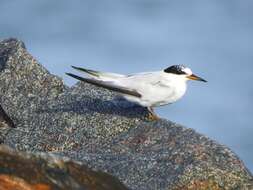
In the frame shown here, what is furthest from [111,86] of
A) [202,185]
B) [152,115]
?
[202,185]

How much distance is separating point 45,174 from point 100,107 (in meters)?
6.30

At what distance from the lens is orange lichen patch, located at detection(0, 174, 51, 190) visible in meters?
6.61

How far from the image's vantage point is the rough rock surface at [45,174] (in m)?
6.69

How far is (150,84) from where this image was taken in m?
13.5

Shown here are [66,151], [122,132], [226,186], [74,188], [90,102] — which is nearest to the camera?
[74,188]

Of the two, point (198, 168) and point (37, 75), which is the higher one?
point (37, 75)

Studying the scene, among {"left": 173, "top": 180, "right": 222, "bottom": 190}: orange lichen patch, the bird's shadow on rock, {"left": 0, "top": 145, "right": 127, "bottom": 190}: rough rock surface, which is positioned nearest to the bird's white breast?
the bird's shadow on rock

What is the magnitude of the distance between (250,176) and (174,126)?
1.93 m

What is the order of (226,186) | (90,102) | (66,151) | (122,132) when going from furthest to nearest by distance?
1. (90,102)
2. (122,132)
3. (66,151)
4. (226,186)

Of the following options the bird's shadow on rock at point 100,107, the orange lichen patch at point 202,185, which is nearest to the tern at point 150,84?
the bird's shadow on rock at point 100,107

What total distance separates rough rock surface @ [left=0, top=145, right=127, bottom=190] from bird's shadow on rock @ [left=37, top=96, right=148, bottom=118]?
549 cm

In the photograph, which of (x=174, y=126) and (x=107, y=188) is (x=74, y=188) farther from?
(x=174, y=126)

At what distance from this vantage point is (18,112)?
1284cm

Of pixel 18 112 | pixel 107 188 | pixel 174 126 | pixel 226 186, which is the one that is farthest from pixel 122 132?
pixel 107 188
